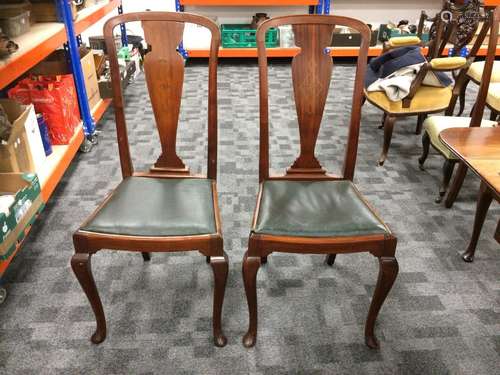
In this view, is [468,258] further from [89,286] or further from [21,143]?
[21,143]

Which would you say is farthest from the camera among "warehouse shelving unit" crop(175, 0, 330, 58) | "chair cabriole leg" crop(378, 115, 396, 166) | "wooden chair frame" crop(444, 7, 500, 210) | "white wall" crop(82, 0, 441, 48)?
"white wall" crop(82, 0, 441, 48)

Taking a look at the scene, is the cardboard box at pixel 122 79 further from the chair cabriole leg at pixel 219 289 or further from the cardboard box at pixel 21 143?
the chair cabriole leg at pixel 219 289

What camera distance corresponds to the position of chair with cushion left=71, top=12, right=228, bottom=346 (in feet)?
4.23

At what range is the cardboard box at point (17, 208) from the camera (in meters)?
1.55

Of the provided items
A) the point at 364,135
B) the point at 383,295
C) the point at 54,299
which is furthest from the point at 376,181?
the point at 54,299

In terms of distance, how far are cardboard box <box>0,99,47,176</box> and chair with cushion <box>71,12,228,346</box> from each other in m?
0.58

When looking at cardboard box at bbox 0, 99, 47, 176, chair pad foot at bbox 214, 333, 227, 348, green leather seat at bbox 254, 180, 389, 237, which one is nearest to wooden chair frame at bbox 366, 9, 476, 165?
green leather seat at bbox 254, 180, 389, 237

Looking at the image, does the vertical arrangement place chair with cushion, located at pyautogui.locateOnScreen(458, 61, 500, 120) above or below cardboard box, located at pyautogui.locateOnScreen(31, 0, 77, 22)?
below

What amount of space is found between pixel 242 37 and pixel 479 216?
11.6 feet

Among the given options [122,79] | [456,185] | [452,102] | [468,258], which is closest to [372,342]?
[468,258]

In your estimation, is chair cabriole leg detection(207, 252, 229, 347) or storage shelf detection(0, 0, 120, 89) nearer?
chair cabriole leg detection(207, 252, 229, 347)

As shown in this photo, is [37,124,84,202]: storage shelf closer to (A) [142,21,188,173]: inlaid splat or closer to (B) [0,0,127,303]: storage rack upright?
(B) [0,0,127,303]: storage rack upright

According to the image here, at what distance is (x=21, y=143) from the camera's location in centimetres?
193

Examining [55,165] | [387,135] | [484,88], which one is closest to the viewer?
[484,88]
